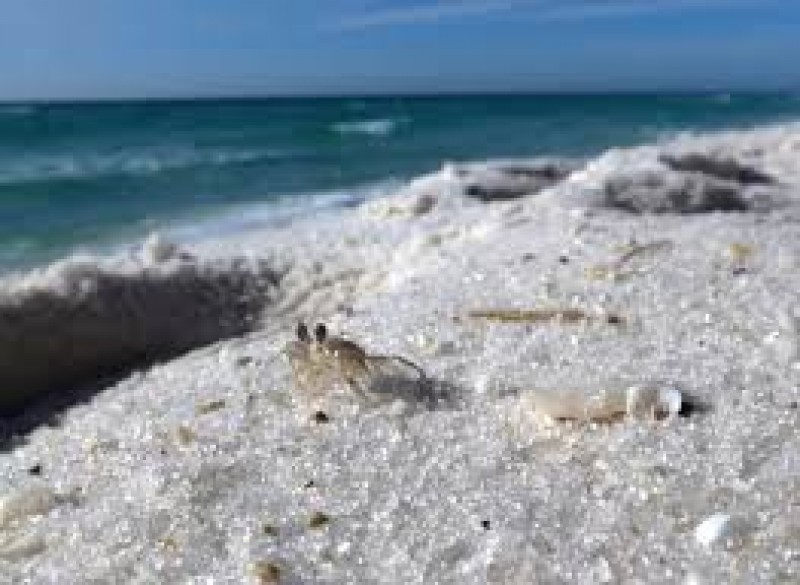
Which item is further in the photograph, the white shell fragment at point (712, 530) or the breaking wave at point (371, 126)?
the breaking wave at point (371, 126)

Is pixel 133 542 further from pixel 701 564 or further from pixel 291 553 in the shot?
pixel 701 564

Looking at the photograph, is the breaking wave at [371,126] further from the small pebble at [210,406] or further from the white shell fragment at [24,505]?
the white shell fragment at [24,505]

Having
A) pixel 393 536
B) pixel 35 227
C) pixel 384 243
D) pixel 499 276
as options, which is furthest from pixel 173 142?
pixel 393 536

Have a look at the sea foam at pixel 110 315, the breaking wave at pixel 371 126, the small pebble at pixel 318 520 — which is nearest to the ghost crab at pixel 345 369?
the small pebble at pixel 318 520

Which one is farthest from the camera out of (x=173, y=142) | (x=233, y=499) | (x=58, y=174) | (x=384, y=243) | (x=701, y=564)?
(x=173, y=142)

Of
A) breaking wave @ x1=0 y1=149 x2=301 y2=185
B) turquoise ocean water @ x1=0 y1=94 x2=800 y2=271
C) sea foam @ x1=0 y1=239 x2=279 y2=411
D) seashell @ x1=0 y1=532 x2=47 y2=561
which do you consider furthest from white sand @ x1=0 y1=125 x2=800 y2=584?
breaking wave @ x1=0 y1=149 x2=301 y2=185

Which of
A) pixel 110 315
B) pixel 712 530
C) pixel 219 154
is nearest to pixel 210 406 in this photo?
pixel 712 530

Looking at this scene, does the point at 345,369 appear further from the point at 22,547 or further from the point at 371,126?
the point at 371,126
